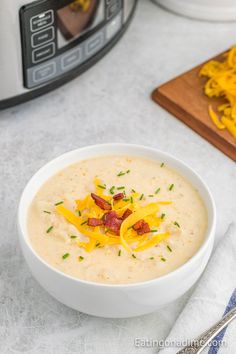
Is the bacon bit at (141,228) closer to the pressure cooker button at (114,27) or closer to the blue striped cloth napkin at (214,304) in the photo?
the blue striped cloth napkin at (214,304)

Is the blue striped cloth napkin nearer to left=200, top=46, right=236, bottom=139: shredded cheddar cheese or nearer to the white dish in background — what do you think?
left=200, top=46, right=236, bottom=139: shredded cheddar cheese

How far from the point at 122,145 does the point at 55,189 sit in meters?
0.13

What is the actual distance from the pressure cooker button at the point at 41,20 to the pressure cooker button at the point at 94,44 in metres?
0.12

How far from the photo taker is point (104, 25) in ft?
4.35

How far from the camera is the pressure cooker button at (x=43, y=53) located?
1208 millimetres

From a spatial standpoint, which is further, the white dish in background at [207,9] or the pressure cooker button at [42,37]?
the white dish in background at [207,9]

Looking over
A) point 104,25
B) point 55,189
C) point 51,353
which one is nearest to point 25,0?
point 104,25

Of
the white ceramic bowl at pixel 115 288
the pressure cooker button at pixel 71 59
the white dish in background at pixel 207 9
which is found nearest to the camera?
the white ceramic bowl at pixel 115 288

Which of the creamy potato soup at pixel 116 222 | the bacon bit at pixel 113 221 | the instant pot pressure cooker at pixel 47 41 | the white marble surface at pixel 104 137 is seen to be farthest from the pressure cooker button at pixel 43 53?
the bacon bit at pixel 113 221

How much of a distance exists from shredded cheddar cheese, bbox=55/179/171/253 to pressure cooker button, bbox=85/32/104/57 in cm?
44

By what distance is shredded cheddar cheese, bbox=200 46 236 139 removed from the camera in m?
1.25

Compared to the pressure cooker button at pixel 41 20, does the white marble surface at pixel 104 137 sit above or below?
below

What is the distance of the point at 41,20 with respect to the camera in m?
1.17

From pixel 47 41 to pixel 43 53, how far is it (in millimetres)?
23
